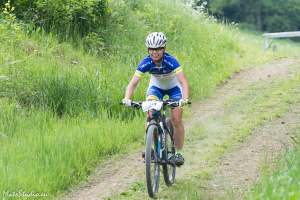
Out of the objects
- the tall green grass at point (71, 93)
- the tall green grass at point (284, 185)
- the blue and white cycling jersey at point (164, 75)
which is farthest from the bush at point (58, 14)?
the tall green grass at point (284, 185)

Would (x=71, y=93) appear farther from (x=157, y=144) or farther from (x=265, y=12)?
(x=265, y=12)

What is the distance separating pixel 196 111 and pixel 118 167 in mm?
3908

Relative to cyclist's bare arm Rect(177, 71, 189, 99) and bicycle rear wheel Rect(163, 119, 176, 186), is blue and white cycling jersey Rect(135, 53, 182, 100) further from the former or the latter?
bicycle rear wheel Rect(163, 119, 176, 186)

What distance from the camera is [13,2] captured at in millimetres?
13820

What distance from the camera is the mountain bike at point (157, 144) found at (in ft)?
24.1

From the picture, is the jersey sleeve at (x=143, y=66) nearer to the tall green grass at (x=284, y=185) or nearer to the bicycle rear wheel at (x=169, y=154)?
the bicycle rear wheel at (x=169, y=154)

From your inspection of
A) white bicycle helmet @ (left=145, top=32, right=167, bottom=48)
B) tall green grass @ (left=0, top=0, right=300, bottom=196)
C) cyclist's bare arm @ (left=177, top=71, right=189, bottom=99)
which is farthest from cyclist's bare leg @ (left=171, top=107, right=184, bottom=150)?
tall green grass @ (left=0, top=0, right=300, bottom=196)

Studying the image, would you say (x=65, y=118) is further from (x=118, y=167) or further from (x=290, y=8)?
(x=290, y=8)

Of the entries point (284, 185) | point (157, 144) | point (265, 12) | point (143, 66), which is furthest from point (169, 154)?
point (265, 12)

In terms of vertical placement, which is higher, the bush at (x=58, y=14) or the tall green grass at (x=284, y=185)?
the bush at (x=58, y=14)

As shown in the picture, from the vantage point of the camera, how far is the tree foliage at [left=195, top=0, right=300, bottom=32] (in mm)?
62875

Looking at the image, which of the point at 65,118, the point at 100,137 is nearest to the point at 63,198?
the point at 100,137

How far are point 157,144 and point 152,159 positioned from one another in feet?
0.64

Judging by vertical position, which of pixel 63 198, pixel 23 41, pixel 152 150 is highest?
pixel 23 41
